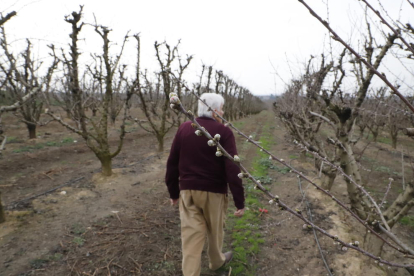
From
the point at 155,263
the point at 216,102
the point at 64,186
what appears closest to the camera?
the point at 216,102

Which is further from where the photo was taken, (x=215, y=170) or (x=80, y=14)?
(x=80, y=14)

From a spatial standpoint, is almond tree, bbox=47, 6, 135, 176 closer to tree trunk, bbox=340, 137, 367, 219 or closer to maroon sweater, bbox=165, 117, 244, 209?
maroon sweater, bbox=165, 117, 244, 209

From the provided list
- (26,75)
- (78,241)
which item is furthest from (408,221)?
(26,75)

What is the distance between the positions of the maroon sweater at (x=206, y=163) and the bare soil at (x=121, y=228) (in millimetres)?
765

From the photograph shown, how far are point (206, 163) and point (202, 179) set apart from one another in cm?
17

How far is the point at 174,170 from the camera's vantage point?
102 inches

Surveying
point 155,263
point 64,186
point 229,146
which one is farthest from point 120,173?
point 229,146

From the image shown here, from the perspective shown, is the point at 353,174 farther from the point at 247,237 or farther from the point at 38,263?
the point at 38,263

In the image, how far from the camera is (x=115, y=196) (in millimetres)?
5273

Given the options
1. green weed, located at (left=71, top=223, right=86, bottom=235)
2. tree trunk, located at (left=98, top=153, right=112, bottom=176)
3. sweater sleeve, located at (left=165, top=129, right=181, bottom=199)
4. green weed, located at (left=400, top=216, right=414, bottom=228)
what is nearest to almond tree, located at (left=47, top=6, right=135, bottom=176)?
tree trunk, located at (left=98, top=153, right=112, bottom=176)

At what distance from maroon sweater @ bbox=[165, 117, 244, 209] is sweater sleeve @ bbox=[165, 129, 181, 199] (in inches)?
0.9

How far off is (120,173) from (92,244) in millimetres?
3321

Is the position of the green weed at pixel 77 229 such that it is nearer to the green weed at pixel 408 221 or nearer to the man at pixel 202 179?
the man at pixel 202 179

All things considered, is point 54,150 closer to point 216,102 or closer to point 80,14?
point 80,14
